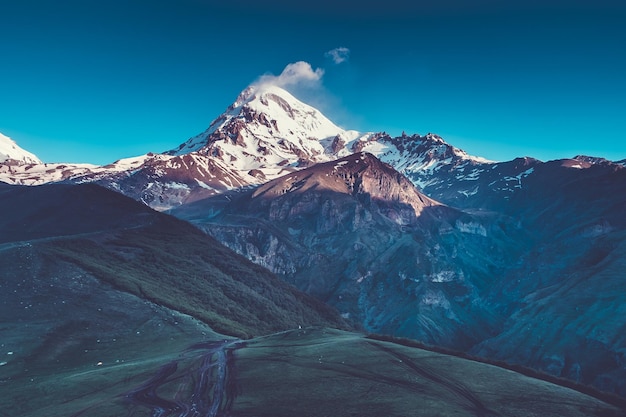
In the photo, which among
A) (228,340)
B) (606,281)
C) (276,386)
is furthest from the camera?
(606,281)

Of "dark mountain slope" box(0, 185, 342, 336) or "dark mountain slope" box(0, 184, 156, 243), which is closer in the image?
"dark mountain slope" box(0, 185, 342, 336)

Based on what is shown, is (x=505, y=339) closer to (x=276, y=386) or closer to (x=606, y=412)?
(x=606, y=412)

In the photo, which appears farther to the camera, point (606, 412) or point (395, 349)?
point (395, 349)

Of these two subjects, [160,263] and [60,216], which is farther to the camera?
[60,216]

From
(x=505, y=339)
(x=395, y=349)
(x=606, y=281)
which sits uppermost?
(x=606, y=281)

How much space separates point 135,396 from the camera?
50281 millimetres

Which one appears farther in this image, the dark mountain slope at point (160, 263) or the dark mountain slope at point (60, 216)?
the dark mountain slope at point (60, 216)

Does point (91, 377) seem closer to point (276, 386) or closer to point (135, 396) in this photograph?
point (135, 396)

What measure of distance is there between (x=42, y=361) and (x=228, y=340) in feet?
95.8

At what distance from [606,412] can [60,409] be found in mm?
56868

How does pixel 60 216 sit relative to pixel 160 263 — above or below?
above

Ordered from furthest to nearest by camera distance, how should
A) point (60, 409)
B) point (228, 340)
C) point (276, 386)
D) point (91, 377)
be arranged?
point (228, 340)
point (91, 377)
point (276, 386)
point (60, 409)

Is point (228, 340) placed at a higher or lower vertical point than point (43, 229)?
lower

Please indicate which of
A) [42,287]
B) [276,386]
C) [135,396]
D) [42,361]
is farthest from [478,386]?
[42,287]
